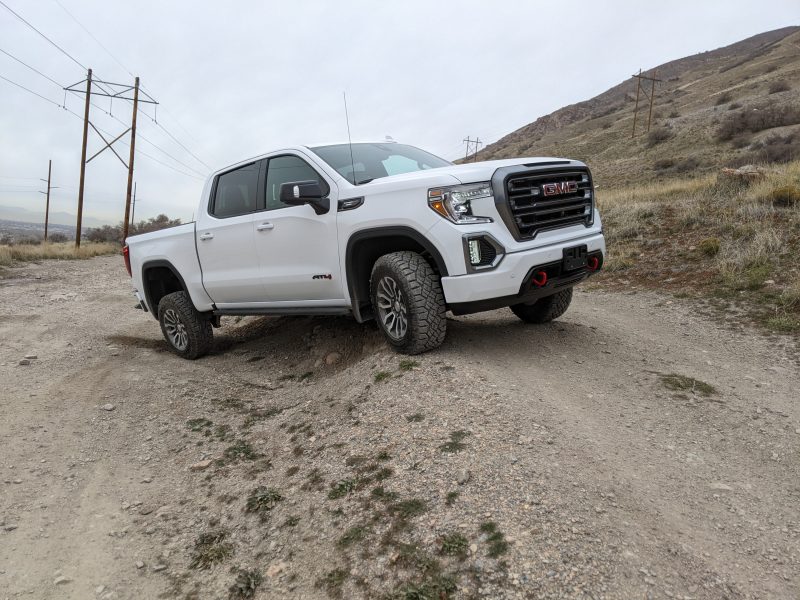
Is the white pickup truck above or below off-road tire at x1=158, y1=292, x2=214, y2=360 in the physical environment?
above

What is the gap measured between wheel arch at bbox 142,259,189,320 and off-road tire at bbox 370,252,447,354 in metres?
3.44

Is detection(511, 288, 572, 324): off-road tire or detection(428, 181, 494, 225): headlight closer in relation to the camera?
detection(428, 181, 494, 225): headlight

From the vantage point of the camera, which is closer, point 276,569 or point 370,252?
point 276,569

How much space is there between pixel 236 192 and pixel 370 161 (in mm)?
1638

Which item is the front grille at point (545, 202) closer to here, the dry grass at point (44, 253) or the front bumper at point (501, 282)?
the front bumper at point (501, 282)

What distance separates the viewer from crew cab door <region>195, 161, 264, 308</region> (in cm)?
545

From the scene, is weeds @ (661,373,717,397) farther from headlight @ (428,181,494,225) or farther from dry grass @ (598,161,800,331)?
dry grass @ (598,161,800,331)

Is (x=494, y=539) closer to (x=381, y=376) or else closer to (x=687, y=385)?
(x=381, y=376)

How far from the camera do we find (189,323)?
20.9ft

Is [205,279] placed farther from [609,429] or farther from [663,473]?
[663,473]

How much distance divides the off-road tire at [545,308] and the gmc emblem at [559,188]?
1.29 metres

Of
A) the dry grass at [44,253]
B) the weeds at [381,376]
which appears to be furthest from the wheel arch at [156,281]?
the dry grass at [44,253]

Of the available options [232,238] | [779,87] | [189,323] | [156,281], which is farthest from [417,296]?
[779,87]

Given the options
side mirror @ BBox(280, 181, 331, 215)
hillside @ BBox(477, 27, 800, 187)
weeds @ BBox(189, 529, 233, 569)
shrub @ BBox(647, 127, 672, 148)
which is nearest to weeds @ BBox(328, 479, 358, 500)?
weeds @ BBox(189, 529, 233, 569)
